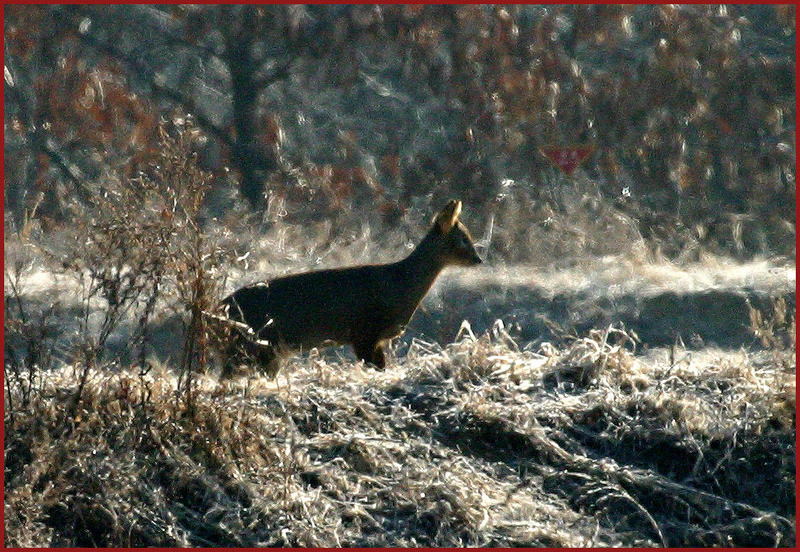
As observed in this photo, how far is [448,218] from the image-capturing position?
9.64 m

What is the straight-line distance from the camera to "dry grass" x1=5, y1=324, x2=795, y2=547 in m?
5.91

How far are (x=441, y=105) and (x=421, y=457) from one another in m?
10.7

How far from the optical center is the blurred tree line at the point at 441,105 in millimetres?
15828

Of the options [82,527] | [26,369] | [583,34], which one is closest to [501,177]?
[583,34]

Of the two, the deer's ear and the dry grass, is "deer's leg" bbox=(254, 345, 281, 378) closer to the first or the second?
the dry grass

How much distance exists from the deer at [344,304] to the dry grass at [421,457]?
140cm

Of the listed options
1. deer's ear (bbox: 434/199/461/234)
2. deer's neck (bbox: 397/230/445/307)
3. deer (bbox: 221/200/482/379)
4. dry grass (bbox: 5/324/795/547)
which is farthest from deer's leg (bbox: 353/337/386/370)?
dry grass (bbox: 5/324/795/547)

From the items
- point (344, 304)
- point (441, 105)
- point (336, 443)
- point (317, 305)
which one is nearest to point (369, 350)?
point (344, 304)

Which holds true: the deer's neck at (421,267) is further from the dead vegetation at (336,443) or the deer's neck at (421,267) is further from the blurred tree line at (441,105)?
the blurred tree line at (441,105)

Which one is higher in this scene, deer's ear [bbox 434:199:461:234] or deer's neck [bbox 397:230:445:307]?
deer's ear [bbox 434:199:461:234]

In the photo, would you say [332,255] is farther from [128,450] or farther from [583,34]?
[128,450]

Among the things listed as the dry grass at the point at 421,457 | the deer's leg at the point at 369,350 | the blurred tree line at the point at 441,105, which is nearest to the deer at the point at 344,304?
the deer's leg at the point at 369,350

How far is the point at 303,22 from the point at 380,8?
34.7 inches

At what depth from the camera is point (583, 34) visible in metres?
16.6
